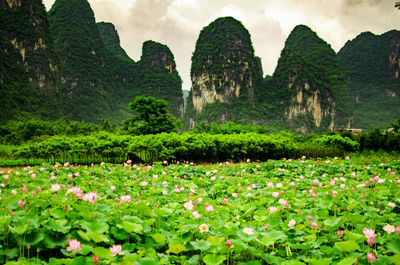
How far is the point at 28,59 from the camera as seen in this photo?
4838 centimetres

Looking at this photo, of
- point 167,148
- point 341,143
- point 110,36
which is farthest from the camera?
point 110,36

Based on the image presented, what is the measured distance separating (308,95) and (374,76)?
57994mm

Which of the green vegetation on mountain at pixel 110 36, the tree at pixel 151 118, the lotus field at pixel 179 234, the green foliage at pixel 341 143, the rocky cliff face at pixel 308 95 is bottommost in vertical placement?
the lotus field at pixel 179 234

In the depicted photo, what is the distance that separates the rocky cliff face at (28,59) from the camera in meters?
42.4

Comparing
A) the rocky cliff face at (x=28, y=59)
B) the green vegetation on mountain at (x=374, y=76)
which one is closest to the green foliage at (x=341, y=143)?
the rocky cliff face at (x=28, y=59)

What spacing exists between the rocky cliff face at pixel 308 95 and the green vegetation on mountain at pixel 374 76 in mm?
17024

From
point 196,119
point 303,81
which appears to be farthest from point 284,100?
point 196,119

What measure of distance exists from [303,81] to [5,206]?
71.5 meters

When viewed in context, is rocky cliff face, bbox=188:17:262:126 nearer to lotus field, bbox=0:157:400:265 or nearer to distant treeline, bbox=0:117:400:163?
Result: distant treeline, bbox=0:117:400:163

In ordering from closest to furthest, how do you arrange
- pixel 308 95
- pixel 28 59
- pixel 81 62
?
pixel 28 59 → pixel 308 95 → pixel 81 62

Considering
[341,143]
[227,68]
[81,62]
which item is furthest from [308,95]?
[81,62]

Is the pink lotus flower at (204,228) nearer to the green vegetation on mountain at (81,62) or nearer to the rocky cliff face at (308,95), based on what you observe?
the rocky cliff face at (308,95)

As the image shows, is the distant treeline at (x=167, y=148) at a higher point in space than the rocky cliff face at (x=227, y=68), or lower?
lower

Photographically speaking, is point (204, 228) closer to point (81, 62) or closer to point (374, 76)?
point (81, 62)
